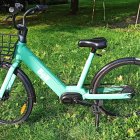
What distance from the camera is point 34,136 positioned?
469 centimetres

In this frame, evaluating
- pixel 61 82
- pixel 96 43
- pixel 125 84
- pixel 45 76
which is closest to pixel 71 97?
pixel 61 82

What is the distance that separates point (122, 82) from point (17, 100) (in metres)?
1.44

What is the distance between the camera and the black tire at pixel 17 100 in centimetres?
469

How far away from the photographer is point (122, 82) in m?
5.50

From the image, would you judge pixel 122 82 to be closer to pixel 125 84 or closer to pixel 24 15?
pixel 125 84

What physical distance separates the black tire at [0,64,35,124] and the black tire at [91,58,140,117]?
0.77 metres

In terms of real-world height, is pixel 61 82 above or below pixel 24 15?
below

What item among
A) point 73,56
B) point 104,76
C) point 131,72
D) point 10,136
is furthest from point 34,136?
point 73,56

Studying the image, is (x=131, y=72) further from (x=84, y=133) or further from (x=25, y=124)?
(x=25, y=124)

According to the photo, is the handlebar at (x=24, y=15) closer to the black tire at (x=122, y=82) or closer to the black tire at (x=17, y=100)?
the black tire at (x=17, y=100)

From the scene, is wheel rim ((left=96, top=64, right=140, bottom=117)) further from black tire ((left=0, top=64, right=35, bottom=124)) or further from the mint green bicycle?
black tire ((left=0, top=64, right=35, bottom=124))

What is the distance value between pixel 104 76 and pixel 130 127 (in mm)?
663

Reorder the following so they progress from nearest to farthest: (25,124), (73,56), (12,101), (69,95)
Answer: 1. (69,95)
2. (25,124)
3. (12,101)
4. (73,56)

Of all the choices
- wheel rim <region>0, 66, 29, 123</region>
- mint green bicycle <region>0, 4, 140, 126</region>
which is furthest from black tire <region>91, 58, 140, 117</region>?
wheel rim <region>0, 66, 29, 123</region>
